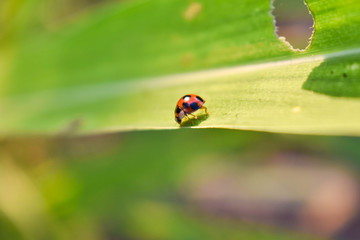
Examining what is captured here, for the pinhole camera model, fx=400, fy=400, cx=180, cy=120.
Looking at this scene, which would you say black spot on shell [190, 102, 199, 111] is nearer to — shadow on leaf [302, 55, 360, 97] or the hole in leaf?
shadow on leaf [302, 55, 360, 97]

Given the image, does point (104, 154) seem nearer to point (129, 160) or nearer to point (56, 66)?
point (129, 160)

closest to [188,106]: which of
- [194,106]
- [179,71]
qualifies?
[194,106]

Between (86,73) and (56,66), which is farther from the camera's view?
(56,66)

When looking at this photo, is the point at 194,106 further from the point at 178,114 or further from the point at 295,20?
the point at 295,20

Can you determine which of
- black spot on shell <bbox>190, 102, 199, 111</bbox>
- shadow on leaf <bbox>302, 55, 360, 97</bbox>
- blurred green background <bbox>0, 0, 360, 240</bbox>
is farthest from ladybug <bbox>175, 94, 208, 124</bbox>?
blurred green background <bbox>0, 0, 360, 240</bbox>

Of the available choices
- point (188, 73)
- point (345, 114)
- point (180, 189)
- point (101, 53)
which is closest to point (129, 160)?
point (180, 189)

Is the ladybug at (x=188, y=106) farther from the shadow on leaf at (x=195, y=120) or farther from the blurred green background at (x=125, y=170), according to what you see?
the blurred green background at (x=125, y=170)
